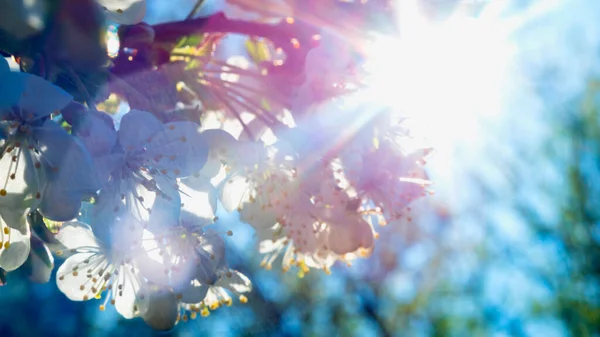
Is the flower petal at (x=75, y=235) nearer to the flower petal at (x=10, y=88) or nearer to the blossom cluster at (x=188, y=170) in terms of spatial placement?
the blossom cluster at (x=188, y=170)

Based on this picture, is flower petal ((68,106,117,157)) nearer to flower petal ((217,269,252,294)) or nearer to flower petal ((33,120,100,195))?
flower petal ((33,120,100,195))

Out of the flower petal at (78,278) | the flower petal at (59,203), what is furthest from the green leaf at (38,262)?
the flower petal at (59,203)

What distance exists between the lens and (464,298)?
5.80 m

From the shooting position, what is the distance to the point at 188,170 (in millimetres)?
916

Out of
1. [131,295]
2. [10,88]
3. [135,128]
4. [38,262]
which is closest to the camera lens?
[10,88]

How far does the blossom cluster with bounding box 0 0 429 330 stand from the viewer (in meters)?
Result: 0.79

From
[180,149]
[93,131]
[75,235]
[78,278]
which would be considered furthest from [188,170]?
[78,278]

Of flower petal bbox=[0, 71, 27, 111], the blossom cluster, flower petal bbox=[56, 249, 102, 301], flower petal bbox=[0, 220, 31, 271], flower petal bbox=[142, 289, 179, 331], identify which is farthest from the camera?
flower petal bbox=[56, 249, 102, 301]

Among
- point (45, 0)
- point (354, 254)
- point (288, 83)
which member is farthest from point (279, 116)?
point (45, 0)

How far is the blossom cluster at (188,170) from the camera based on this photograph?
2.60 ft

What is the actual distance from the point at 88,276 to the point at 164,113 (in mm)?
447

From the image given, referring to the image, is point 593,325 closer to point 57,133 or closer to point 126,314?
point 126,314

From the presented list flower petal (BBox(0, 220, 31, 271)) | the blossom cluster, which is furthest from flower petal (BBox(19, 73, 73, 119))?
flower petal (BBox(0, 220, 31, 271))

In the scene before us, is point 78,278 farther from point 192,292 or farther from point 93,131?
point 93,131
